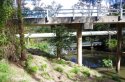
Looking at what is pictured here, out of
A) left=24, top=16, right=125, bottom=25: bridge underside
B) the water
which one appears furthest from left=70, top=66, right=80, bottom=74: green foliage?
left=24, top=16, right=125, bottom=25: bridge underside

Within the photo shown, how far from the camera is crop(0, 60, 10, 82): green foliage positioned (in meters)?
12.3

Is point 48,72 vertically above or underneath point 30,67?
underneath

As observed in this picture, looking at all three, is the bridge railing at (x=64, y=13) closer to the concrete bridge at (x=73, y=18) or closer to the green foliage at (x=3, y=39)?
the concrete bridge at (x=73, y=18)

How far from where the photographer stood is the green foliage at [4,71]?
12347 mm

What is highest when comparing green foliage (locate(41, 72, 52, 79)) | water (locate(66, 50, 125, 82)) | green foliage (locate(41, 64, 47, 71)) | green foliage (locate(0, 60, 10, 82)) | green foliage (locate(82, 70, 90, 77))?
green foliage (locate(0, 60, 10, 82))

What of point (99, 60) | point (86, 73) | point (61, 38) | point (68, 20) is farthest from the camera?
point (99, 60)

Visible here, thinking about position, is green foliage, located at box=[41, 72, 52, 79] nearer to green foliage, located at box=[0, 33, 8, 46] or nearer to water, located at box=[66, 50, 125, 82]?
green foliage, located at box=[0, 33, 8, 46]

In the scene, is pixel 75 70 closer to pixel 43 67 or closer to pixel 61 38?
pixel 43 67

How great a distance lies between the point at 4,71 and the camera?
527 inches

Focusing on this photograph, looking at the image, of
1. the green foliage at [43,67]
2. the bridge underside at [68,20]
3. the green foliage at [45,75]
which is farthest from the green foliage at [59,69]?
the bridge underside at [68,20]

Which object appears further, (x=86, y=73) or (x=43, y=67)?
(x=86, y=73)

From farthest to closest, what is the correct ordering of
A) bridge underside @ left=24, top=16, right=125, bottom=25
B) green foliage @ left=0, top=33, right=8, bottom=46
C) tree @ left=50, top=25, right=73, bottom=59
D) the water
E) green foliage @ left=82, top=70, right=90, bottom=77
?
1. the water
2. bridge underside @ left=24, top=16, right=125, bottom=25
3. tree @ left=50, top=25, right=73, bottom=59
4. green foliage @ left=82, top=70, right=90, bottom=77
5. green foliage @ left=0, top=33, right=8, bottom=46

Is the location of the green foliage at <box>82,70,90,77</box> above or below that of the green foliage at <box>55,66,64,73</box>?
below

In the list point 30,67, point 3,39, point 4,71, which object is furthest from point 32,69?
point 4,71
